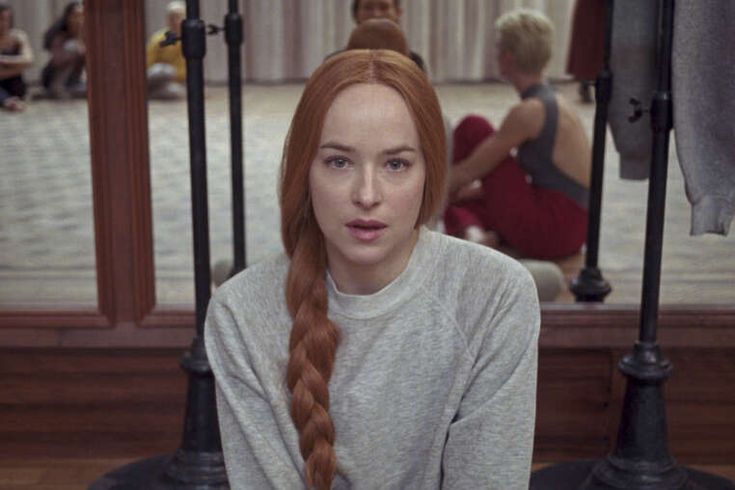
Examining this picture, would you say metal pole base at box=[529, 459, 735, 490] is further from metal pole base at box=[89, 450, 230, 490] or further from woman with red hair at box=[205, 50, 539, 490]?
woman with red hair at box=[205, 50, 539, 490]

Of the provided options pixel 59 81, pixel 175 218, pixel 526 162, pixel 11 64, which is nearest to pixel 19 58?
pixel 11 64

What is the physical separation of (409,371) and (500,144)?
211 cm

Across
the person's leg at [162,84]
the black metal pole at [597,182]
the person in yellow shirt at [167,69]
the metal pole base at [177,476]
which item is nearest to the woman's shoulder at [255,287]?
the metal pole base at [177,476]

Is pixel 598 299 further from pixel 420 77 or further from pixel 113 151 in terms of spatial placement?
pixel 420 77

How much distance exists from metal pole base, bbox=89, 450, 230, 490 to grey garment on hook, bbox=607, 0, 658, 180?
34.5 inches

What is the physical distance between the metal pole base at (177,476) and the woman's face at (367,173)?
844mm

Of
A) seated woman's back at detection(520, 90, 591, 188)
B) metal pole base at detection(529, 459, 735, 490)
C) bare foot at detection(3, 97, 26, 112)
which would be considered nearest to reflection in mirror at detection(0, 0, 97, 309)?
bare foot at detection(3, 97, 26, 112)

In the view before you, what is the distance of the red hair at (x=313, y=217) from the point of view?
1.19m

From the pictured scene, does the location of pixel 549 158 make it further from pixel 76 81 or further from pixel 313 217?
pixel 76 81

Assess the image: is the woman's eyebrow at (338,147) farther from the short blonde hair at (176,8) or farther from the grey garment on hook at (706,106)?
the short blonde hair at (176,8)

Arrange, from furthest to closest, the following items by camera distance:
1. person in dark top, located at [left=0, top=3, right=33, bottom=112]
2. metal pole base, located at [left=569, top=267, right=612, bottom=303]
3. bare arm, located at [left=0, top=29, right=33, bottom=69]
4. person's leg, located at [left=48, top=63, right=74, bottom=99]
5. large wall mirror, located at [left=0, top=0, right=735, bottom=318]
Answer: person's leg, located at [left=48, top=63, right=74, bottom=99] < bare arm, located at [left=0, top=29, right=33, bottom=69] < person in dark top, located at [left=0, top=3, right=33, bottom=112] < large wall mirror, located at [left=0, top=0, right=735, bottom=318] < metal pole base, located at [left=569, top=267, right=612, bottom=303]

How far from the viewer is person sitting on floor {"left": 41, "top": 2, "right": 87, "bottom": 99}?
7484mm

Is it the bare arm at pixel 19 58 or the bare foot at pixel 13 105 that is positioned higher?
the bare arm at pixel 19 58

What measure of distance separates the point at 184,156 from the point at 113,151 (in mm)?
2949
